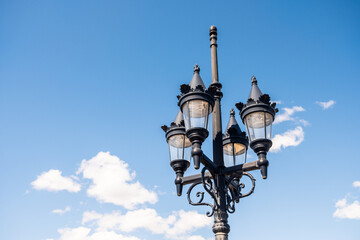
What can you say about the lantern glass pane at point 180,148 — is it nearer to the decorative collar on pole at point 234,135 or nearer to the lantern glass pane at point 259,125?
the decorative collar on pole at point 234,135

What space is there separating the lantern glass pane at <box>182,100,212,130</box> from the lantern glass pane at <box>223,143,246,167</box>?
4.18ft

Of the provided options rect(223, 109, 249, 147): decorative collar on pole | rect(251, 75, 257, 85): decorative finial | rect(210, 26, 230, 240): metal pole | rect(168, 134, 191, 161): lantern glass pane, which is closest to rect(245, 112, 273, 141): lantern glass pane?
rect(210, 26, 230, 240): metal pole

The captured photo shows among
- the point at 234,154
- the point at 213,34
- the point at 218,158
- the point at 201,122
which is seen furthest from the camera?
the point at 213,34

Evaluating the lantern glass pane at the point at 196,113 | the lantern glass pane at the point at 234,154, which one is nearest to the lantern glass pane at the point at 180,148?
the lantern glass pane at the point at 234,154

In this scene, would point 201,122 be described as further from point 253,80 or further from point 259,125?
point 253,80

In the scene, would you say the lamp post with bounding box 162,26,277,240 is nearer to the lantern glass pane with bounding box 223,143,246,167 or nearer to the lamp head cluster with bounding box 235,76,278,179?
the lamp head cluster with bounding box 235,76,278,179

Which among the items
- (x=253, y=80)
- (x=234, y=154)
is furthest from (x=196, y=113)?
(x=234, y=154)

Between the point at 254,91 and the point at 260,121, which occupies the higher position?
the point at 254,91

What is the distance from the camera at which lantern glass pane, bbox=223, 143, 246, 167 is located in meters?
6.46

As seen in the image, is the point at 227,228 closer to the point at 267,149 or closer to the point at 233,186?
the point at 233,186

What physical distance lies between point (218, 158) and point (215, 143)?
27cm

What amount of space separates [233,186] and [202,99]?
1.52 meters

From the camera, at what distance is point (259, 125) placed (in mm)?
5609

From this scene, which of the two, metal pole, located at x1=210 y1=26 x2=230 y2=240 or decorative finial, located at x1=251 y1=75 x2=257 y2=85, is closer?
metal pole, located at x1=210 y1=26 x2=230 y2=240
